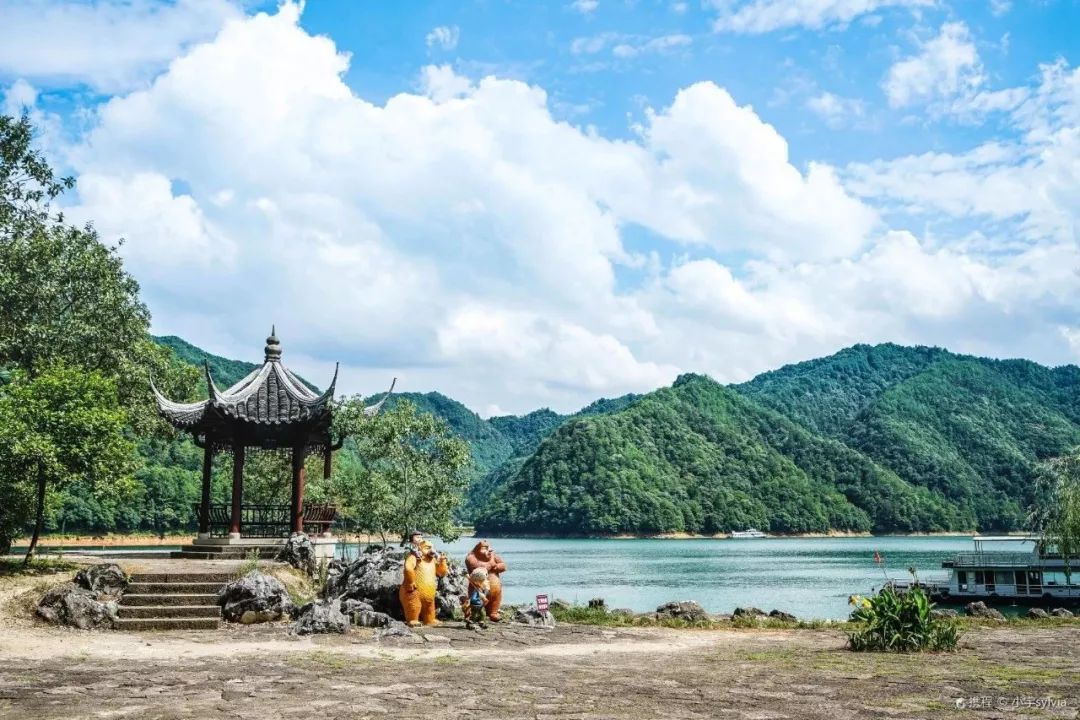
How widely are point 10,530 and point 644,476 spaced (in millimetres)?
112781

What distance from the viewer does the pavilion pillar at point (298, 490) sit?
66.8 ft

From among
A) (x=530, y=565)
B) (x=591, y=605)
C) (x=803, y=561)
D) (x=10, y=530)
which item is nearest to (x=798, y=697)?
(x=591, y=605)

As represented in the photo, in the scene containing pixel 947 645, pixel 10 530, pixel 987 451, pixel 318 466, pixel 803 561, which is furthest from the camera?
pixel 987 451

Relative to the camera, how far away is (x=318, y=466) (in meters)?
38.8

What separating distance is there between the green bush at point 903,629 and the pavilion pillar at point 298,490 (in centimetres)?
1276

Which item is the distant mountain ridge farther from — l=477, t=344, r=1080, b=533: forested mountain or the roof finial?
the roof finial

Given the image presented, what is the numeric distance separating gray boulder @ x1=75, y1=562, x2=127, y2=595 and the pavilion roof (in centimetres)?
537

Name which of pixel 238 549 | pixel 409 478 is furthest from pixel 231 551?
pixel 409 478

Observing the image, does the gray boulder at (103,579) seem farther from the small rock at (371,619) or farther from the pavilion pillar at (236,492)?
the pavilion pillar at (236,492)

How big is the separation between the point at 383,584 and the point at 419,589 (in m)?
1.00

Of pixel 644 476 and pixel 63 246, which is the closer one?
pixel 63 246

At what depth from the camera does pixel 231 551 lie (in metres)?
19.6

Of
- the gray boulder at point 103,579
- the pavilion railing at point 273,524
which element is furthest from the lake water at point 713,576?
the gray boulder at point 103,579

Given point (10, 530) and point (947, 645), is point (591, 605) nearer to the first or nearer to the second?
point (947, 645)
